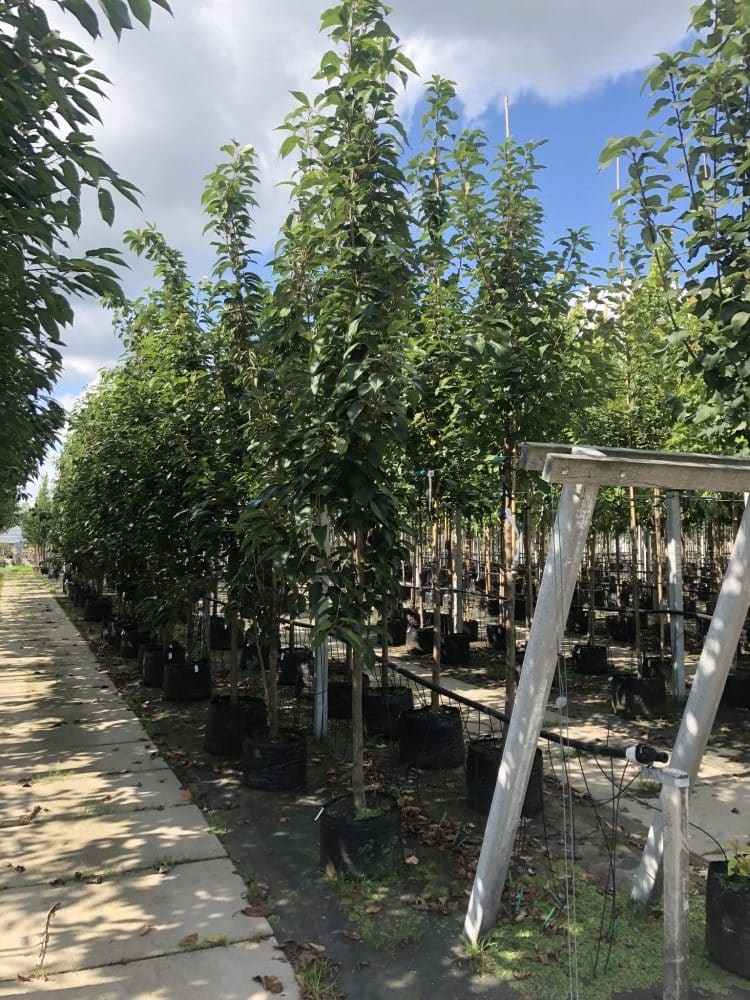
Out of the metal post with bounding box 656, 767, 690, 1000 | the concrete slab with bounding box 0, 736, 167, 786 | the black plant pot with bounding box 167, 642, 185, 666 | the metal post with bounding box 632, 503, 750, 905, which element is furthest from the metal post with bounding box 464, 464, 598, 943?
the black plant pot with bounding box 167, 642, 185, 666

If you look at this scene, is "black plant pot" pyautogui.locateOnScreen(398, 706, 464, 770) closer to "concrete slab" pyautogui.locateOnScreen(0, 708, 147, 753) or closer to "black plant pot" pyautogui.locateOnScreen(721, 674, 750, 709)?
"concrete slab" pyautogui.locateOnScreen(0, 708, 147, 753)

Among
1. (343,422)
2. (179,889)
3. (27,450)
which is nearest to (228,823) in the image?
(179,889)

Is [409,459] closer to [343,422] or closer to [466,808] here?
[343,422]

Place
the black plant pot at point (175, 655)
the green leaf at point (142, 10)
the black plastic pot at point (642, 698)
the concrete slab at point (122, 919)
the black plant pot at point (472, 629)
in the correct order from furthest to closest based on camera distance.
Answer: the black plant pot at point (472, 629) < the black plant pot at point (175, 655) < the black plastic pot at point (642, 698) < the concrete slab at point (122, 919) < the green leaf at point (142, 10)

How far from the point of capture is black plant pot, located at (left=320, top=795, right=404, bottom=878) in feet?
12.6

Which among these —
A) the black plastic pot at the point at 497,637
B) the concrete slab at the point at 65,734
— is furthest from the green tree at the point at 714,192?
the black plastic pot at the point at 497,637

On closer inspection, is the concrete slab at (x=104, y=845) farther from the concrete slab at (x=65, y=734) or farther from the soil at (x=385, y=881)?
the concrete slab at (x=65, y=734)

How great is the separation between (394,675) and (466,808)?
5072mm

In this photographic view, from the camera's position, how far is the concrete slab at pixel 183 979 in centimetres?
288

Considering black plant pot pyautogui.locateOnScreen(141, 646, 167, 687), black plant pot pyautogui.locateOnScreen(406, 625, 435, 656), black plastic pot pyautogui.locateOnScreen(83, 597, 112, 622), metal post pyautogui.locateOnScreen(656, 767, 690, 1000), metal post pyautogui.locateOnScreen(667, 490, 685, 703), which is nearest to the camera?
metal post pyautogui.locateOnScreen(656, 767, 690, 1000)

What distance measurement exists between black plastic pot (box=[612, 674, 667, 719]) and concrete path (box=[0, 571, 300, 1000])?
16.3 feet

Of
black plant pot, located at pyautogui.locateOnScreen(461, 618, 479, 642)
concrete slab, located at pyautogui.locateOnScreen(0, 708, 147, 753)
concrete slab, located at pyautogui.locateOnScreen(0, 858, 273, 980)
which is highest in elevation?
black plant pot, located at pyautogui.locateOnScreen(461, 618, 479, 642)

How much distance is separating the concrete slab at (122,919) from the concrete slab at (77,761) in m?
2.16

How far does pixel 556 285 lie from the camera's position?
17.4 ft
